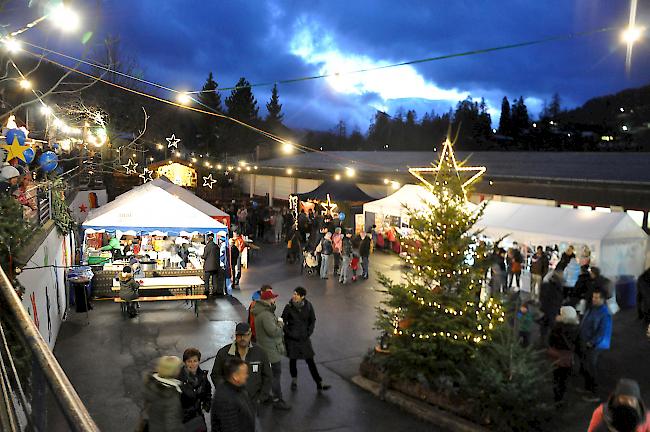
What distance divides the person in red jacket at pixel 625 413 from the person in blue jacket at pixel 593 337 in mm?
3674

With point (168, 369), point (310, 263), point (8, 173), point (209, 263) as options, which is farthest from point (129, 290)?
point (168, 369)

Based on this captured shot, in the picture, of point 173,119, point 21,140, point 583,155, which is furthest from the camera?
point 173,119

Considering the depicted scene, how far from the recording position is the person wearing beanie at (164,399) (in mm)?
4098

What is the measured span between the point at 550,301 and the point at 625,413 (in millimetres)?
5967

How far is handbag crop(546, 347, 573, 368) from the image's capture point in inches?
269

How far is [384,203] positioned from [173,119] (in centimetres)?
4089

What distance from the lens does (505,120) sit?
6116cm

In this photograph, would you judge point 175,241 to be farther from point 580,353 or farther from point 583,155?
point 583,155

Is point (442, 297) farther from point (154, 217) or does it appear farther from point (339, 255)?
point (154, 217)

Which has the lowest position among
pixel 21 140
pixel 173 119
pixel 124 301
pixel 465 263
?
pixel 124 301

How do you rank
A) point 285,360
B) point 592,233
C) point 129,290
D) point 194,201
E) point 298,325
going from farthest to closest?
1. point 194,201
2. point 592,233
3. point 129,290
4. point 285,360
5. point 298,325

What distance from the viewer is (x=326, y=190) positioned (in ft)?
76.8

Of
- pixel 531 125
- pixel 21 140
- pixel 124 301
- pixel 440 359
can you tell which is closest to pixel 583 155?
pixel 440 359

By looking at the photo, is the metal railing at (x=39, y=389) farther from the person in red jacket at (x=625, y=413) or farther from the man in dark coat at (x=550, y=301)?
the man in dark coat at (x=550, y=301)
